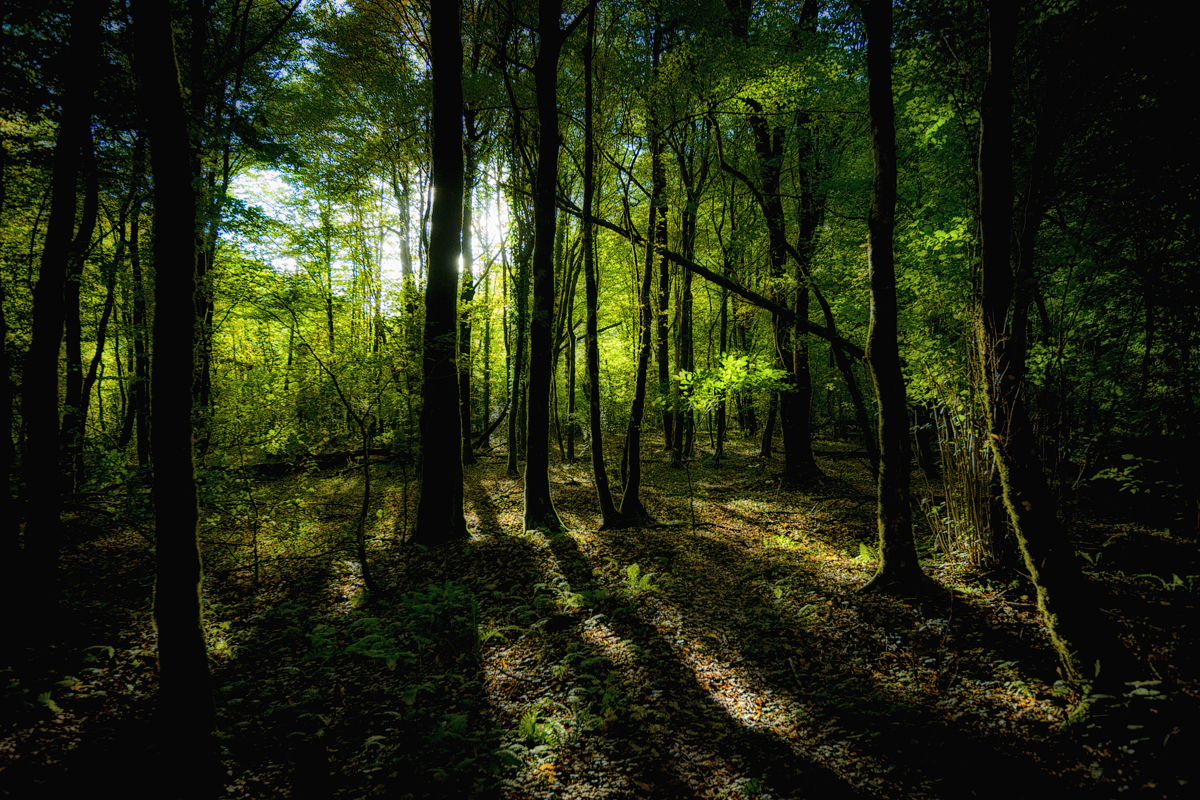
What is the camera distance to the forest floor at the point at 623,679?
304cm

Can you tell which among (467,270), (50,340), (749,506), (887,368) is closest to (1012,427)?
(887,368)

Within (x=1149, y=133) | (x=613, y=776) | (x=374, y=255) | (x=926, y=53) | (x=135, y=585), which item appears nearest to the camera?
(x=613, y=776)

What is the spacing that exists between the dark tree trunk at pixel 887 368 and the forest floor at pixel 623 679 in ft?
1.23

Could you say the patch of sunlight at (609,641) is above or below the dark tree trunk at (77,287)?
below

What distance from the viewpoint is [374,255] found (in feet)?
49.4

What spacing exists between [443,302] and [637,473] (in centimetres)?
470

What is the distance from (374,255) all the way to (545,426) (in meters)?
10.8

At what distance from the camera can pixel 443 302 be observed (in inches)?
307

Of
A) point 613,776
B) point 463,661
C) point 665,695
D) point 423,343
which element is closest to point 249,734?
point 463,661

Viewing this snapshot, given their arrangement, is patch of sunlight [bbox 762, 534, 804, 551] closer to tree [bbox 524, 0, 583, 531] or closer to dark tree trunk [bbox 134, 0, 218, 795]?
tree [bbox 524, 0, 583, 531]

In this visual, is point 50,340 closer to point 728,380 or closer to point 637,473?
point 637,473

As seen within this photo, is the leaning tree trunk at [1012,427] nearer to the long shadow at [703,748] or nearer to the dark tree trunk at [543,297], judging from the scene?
the long shadow at [703,748]

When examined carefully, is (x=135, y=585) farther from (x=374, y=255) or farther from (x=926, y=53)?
(x=926, y=53)

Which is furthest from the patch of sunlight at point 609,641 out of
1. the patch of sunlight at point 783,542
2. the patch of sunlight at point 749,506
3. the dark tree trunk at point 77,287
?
the dark tree trunk at point 77,287
